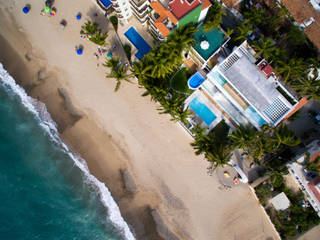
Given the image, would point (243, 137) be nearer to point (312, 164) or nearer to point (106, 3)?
point (312, 164)

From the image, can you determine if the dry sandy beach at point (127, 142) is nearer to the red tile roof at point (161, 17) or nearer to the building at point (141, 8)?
the building at point (141, 8)

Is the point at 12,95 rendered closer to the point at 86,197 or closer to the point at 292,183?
the point at 86,197

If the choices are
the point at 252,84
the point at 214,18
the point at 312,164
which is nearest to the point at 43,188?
the point at 252,84

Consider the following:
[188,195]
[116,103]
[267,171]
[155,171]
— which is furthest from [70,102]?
[267,171]

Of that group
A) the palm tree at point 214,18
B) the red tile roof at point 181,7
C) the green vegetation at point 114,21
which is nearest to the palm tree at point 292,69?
the palm tree at point 214,18

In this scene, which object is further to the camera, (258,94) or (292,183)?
(292,183)

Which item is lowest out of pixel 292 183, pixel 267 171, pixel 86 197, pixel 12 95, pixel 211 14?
pixel 292 183

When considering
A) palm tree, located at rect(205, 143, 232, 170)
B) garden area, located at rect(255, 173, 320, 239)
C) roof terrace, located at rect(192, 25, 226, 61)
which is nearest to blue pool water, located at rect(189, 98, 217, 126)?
palm tree, located at rect(205, 143, 232, 170)
